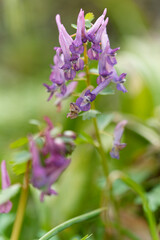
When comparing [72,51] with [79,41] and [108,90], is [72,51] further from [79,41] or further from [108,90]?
[108,90]

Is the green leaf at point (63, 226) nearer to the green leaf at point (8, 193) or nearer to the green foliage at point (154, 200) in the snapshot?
the green leaf at point (8, 193)

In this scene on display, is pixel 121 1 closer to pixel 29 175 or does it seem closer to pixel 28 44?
pixel 28 44

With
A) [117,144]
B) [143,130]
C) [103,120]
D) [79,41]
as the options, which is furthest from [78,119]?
[79,41]

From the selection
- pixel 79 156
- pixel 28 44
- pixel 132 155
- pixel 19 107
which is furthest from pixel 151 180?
pixel 28 44

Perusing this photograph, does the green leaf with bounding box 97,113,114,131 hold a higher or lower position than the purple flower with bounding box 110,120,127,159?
higher

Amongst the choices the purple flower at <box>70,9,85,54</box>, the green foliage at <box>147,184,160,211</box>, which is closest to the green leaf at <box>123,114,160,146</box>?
the green foliage at <box>147,184,160,211</box>

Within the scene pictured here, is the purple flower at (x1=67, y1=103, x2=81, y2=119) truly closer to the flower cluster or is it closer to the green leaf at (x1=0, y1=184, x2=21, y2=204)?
the flower cluster
